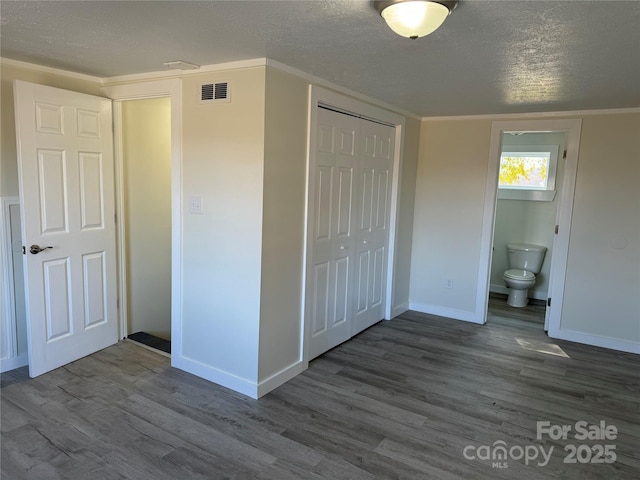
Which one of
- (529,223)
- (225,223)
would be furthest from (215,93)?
(529,223)

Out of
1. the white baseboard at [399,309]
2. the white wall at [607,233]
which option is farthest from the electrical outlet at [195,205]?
the white wall at [607,233]

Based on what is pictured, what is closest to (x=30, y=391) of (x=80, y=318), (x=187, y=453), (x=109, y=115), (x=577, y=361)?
(x=80, y=318)

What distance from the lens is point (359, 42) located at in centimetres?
216

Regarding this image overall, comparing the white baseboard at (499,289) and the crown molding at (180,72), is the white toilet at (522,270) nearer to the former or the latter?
the white baseboard at (499,289)

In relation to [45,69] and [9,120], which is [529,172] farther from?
[9,120]

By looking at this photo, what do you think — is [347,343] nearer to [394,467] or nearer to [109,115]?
[394,467]

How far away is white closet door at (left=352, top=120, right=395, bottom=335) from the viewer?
12.6ft

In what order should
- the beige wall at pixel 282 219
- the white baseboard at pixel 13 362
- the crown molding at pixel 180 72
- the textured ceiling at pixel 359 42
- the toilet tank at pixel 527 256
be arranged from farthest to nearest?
the toilet tank at pixel 527 256
the white baseboard at pixel 13 362
the beige wall at pixel 282 219
the crown molding at pixel 180 72
the textured ceiling at pixel 359 42

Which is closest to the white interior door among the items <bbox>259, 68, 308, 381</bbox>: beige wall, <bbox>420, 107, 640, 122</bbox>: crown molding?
<bbox>259, 68, 308, 381</bbox>: beige wall

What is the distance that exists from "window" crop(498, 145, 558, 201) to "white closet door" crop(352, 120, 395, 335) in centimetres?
187

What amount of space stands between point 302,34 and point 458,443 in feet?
7.70

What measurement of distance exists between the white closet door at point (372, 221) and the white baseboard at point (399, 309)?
21 cm

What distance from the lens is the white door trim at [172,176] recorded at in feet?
9.83

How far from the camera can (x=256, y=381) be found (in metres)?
2.85
